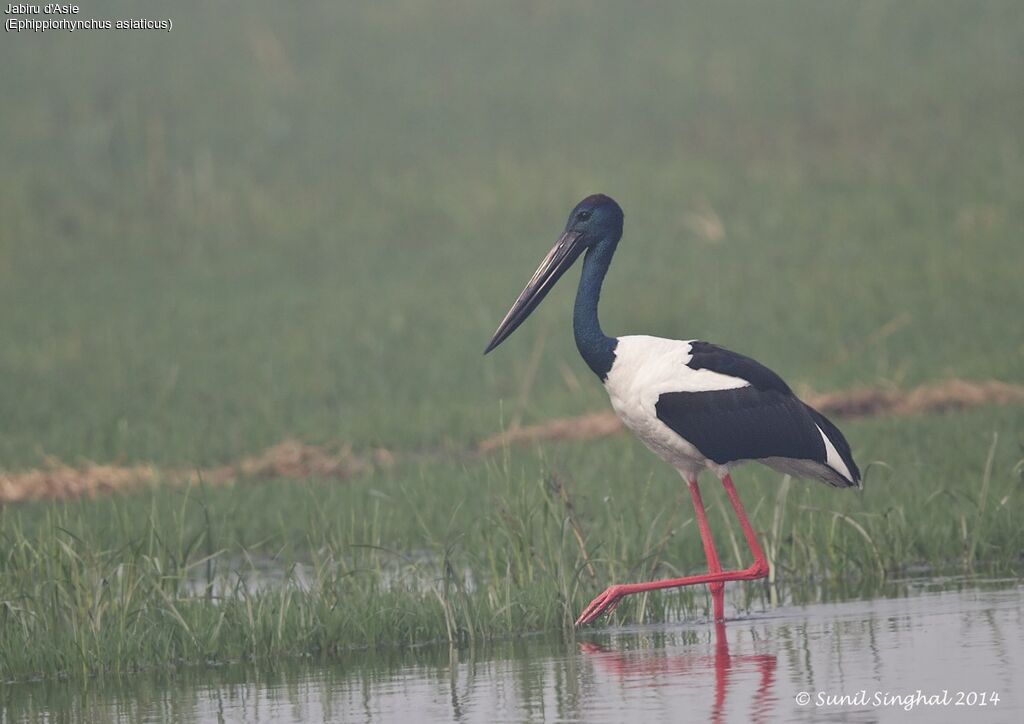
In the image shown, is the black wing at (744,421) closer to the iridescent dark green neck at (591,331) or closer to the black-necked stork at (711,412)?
the black-necked stork at (711,412)

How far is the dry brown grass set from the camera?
46.1ft

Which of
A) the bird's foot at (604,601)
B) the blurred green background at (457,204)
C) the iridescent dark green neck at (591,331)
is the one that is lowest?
the bird's foot at (604,601)

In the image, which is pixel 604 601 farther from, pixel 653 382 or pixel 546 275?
pixel 546 275

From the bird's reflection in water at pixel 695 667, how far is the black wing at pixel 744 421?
4.07 feet

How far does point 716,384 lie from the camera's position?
939cm

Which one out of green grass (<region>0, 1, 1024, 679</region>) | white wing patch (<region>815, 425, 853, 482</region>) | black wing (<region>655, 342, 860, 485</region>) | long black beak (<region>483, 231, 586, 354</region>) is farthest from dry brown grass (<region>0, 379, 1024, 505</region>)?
white wing patch (<region>815, 425, 853, 482</region>)

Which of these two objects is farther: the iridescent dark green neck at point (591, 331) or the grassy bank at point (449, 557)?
the iridescent dark green neck at point (591, 331)

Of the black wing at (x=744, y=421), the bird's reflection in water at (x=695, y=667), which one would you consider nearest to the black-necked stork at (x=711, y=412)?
the black wing at (x=744, y=421)

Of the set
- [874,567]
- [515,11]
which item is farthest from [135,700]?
[515,11]

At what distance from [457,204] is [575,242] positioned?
14926 mm

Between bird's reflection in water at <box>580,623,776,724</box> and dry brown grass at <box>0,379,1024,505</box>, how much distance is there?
6177mm

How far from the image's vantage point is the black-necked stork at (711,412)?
927 centimetres

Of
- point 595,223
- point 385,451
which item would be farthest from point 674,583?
point 385,451

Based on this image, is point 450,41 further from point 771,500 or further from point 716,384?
point 716,384
